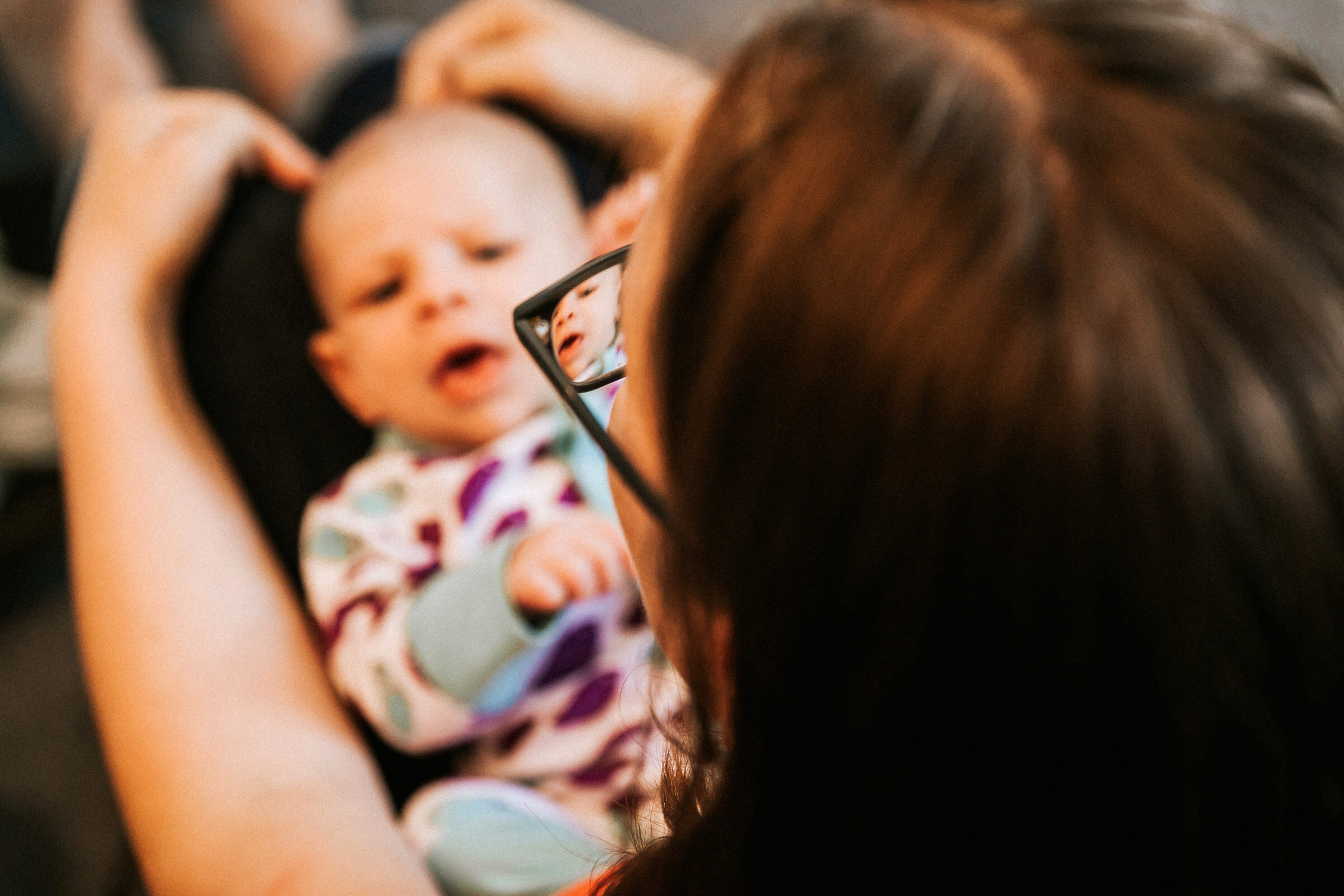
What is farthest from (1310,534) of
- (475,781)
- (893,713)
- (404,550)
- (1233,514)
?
(404,550)

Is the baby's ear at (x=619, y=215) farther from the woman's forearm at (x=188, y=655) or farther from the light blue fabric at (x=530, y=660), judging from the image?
the woman's forearm at (x=188, y=655)

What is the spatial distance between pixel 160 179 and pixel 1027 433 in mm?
1127

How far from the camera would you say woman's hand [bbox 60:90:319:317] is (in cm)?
101

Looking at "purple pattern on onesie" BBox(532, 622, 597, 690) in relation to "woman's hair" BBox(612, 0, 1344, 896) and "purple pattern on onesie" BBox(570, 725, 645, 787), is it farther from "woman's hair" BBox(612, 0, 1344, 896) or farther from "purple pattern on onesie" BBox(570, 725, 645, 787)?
"woman's hair" BBox(612, 0, 1344, 896)

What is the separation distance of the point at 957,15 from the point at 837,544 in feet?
0.75

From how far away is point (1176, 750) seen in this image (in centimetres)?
31

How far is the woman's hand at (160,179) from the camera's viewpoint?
3.32ft

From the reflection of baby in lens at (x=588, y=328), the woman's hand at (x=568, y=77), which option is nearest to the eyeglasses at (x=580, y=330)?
the reflection of baby in lens at (x=588, y=328)

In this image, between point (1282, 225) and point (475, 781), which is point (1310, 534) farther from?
point (475, 781)

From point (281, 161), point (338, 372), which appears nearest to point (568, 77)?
point (281, 161)

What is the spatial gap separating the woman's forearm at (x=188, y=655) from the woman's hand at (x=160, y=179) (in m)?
0.04

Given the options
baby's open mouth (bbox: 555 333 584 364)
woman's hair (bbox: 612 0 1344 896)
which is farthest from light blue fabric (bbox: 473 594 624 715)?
woman's hair (bbox: 612 0 1344 896)

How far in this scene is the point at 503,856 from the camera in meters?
0.77

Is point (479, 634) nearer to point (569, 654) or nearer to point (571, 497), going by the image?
point (569, 654)
